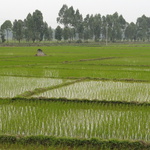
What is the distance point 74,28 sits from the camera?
52781 mm

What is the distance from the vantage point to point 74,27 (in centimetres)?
5325

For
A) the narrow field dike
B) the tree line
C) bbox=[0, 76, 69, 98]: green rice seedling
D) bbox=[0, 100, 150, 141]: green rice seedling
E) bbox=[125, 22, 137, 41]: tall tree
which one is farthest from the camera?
bbox=[125, 22, 137, 41]: tall tree

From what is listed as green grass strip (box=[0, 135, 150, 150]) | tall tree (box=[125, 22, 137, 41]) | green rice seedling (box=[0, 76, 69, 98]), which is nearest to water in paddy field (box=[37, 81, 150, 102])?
green rice seedling (box=[0, 76, 69, 98])

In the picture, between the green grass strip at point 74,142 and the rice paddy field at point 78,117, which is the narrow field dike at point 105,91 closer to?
the rice paddy field at point 78,117

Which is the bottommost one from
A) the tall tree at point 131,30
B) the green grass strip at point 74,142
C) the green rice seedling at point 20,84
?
the green grass strip at point 74,142

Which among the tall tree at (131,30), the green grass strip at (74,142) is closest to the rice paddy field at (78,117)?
the green grass strip at (74,142)

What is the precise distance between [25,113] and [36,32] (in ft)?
143

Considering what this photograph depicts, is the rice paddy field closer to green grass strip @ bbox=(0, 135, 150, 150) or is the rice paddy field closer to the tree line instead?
green grass strip @ bbox=(0, 135, 150, 150)

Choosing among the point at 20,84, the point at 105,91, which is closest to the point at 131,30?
the point at 20,84

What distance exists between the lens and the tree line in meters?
46.6

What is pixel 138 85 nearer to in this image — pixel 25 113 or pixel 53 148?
pixel 25 113

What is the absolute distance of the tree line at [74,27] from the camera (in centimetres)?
4656

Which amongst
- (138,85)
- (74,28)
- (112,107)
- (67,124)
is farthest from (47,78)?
(74,28)

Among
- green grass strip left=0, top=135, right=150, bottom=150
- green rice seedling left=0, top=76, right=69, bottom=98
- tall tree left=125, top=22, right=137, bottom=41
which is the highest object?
tall tree left=125, top=22, right=137, bottom=41
